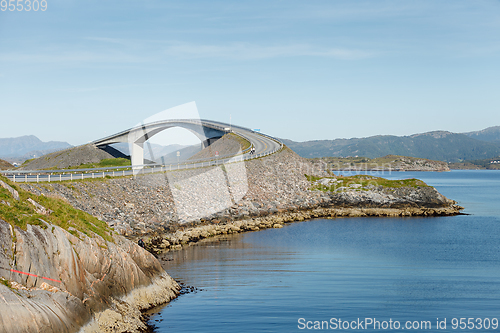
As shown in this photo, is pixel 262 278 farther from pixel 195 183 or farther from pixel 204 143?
pixel 204 143

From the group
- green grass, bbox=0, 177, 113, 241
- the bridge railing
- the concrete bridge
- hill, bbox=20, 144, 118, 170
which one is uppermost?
the concrete bridge

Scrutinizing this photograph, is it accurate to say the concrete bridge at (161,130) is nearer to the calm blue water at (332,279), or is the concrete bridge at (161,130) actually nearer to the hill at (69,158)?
the hill at (69,158)

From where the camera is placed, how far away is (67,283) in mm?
14680

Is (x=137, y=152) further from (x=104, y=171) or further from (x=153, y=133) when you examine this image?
(x=104, y=171)

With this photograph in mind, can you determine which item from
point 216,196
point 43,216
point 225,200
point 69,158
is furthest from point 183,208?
point 69,158

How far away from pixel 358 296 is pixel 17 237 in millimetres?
17258

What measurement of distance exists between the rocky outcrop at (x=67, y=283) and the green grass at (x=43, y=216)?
0.37 m

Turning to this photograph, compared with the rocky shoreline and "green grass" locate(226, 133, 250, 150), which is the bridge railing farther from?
"green grass" locate(226, 133, 250, 150)

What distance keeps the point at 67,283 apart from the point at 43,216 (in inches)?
131

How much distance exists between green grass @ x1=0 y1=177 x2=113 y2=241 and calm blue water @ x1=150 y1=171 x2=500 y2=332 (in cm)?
516

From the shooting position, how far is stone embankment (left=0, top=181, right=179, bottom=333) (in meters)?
12.2

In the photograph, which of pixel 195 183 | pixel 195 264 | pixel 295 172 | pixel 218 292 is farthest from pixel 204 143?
pixel 218 292

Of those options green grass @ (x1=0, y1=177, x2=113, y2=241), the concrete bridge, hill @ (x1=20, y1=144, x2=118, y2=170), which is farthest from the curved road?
hill @ (x1=20, y1=144, x2=118, y2=170)

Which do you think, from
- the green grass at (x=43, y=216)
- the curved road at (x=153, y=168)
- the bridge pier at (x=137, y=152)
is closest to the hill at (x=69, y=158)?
the bridge pier at (x=137, y=152)
